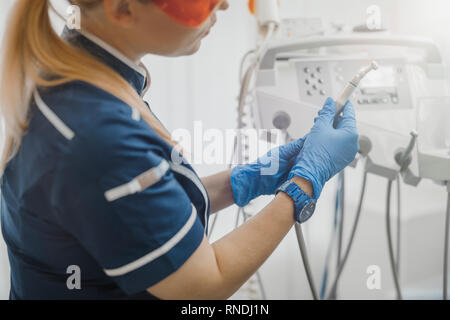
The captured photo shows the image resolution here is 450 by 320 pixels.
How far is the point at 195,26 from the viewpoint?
2.21 feet

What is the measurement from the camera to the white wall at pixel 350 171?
1421 millimetres

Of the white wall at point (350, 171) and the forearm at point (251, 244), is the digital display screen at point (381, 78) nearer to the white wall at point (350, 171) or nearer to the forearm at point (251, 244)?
the white wall at point (350, 171)

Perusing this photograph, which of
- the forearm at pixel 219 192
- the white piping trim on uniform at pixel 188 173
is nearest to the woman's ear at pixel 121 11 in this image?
the white piping trim on uniform at pixel 188 173

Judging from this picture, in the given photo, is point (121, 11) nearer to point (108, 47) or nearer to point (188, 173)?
point (108, 47)

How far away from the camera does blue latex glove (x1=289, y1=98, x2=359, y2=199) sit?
2.77 feet

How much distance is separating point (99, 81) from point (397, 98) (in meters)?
0.86

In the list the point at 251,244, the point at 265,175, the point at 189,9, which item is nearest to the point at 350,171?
the point at 265,175

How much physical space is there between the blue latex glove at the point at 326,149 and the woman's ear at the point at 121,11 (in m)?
→ 0.45

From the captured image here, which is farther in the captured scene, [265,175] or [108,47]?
[265,175]

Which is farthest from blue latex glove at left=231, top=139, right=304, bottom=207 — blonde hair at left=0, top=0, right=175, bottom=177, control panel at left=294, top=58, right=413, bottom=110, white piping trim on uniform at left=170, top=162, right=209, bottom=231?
blonde hair at left=0, top=0, right=175, bottom=177

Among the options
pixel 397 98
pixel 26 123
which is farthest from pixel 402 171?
pixel 26 123

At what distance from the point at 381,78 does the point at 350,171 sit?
0.67m

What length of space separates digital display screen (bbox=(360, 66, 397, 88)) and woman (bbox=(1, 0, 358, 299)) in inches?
20.0

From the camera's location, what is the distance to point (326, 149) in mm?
896
